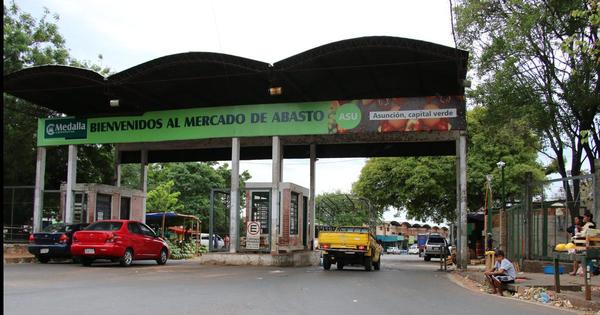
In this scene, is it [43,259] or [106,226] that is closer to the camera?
[106,226]

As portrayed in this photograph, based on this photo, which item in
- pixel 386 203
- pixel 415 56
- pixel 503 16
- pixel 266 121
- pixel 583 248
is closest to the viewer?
pixel 583 248

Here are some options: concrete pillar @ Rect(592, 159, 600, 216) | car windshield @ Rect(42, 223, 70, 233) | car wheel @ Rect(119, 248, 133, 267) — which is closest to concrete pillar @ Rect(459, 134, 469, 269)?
concrete pillar @ Rect(592, 159, 600, 216)

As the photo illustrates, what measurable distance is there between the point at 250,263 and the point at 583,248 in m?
13.9

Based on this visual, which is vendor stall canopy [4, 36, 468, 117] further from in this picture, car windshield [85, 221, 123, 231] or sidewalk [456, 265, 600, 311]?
sidewalk [456, 265, 600, 311]

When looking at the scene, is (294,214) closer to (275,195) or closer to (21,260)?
(275,195)

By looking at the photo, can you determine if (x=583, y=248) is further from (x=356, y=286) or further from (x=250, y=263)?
(x=250, y=263)

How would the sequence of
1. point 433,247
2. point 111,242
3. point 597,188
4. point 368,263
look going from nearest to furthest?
point 597,188, point 111,242, point 368,263, point 433,247

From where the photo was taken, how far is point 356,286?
1406 cm

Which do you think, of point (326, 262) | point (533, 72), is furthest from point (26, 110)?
point (533, 72)

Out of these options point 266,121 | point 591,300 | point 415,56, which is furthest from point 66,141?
point 591,300

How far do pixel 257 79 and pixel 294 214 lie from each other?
6.37 m

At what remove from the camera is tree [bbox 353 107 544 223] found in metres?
37.9

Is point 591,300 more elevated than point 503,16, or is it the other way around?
point 503,16

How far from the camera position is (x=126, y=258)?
19.2 meters
